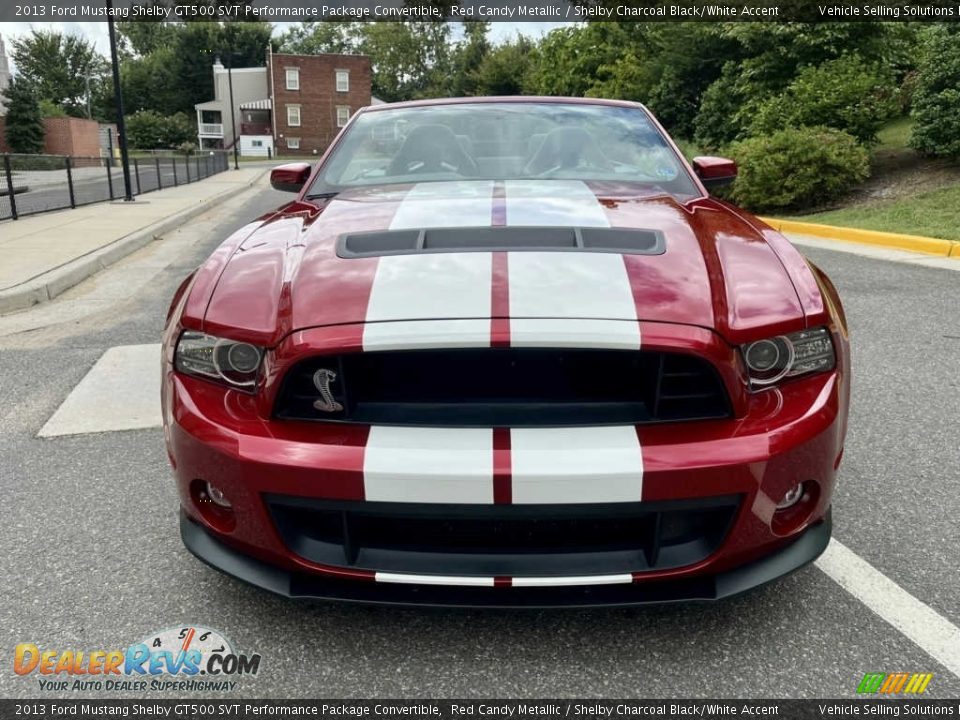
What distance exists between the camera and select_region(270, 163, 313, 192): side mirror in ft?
11.5

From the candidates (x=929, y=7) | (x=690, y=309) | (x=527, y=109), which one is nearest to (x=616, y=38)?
(x=929, y=7)

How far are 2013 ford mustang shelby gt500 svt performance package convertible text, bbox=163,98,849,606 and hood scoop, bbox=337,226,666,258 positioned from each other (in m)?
0.02

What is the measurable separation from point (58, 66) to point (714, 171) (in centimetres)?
9335

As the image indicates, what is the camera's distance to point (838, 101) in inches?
535

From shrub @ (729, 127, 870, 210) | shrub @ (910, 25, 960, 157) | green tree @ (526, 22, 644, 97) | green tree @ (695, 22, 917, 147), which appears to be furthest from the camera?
green tree @ (526, 22, 644, 97)

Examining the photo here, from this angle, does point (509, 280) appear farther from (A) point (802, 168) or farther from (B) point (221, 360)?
(A) point (802, 168)

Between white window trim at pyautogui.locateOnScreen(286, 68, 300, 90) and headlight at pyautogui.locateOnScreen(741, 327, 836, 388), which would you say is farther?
white window trim at pyautogui.locateOnScreen(286, 68, 300, 90)

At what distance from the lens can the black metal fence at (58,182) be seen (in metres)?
12.0

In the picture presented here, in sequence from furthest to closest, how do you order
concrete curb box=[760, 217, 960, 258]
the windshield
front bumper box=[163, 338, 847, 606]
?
concrete curb box=[760, 217, 960, 258], the windshield, front bumper box=[163, 338, 847, 606]

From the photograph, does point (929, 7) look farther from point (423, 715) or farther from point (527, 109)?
point (423, 715)

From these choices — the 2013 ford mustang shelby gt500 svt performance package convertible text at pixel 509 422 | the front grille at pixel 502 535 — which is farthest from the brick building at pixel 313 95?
the front grille at pixel 502 535

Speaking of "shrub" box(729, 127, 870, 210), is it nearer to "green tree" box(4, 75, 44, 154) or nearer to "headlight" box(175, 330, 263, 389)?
"headlight" box(175, 330, 263, 389)

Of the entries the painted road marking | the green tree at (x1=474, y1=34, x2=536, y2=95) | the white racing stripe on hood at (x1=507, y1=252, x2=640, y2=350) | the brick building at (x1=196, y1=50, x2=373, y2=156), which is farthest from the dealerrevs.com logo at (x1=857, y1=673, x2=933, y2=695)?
the brick building at (x1=196, y1=50, x2=373, y2=156)

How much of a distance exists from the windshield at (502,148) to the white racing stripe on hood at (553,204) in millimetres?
225
